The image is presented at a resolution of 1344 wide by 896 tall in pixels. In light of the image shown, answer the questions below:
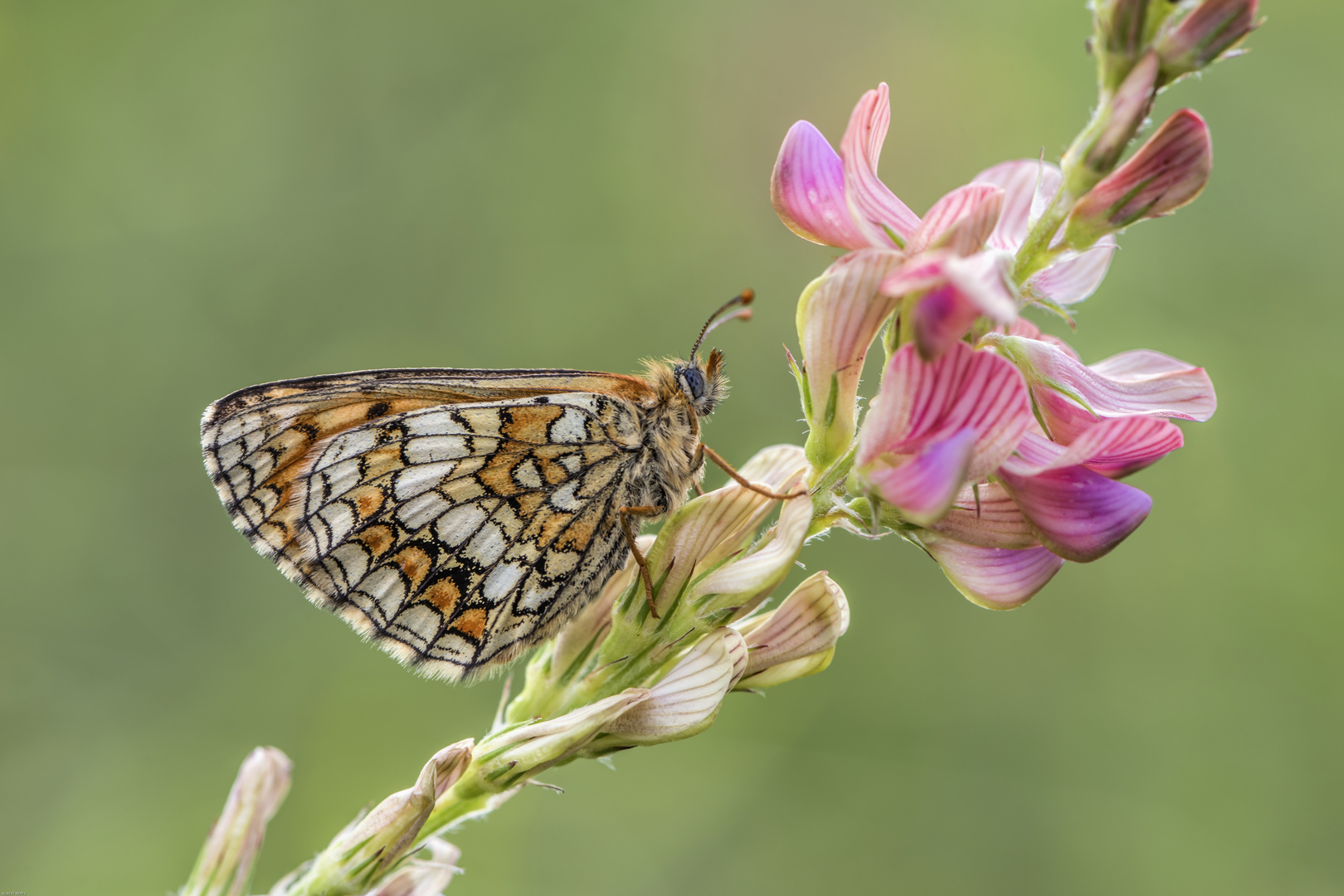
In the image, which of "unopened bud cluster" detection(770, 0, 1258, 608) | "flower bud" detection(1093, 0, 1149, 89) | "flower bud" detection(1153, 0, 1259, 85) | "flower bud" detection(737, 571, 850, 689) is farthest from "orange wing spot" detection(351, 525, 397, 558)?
"flower bud" detection(1153, 0, 1259, 85)

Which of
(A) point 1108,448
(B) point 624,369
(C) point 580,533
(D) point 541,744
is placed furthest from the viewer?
(B) point 624,369

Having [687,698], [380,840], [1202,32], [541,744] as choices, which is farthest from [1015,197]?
[380,840]

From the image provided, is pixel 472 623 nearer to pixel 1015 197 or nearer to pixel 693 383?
pixel 693 383

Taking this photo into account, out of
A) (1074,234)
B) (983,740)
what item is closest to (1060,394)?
(1074,234)

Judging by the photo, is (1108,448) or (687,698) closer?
(1108,448)

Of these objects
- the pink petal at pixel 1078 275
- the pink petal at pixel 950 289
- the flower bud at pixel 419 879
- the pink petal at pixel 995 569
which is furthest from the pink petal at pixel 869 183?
the flower bud at pixel 419 879

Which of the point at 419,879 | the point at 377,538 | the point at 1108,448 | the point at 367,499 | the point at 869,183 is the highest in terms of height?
the point at 869,183

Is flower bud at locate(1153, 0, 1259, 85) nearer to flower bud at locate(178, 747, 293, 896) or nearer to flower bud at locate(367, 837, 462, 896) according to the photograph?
flower bud at locate(367, 837, 462, 896)

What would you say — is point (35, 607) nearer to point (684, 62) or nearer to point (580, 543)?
point (580, 543)
